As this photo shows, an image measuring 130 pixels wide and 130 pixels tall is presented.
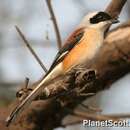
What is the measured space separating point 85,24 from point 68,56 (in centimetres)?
36

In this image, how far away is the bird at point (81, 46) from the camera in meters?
3.07

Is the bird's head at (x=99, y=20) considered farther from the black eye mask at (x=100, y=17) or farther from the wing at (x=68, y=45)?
the wing at (x=68, y=45)

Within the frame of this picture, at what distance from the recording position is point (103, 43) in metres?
3.13

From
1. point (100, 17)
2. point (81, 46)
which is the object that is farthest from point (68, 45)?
point (100, 17)

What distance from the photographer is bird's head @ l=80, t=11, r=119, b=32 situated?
3.16 meters

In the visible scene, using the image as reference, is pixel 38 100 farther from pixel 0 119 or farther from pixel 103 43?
pixel 103 43

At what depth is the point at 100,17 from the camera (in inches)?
129

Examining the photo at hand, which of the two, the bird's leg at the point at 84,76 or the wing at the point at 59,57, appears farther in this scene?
the wing at the point at 59,57

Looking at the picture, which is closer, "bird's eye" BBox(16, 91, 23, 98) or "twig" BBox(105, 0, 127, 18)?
"bird's eye" BBox(16, 91, 23, 98)

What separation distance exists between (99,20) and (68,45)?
11.2 inches

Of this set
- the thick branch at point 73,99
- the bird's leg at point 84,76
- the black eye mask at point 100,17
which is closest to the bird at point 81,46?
the black eye mask at point 100,17

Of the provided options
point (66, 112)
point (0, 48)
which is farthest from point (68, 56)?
point (0, 48)

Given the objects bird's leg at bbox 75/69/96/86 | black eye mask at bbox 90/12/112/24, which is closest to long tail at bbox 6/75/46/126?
bird's leg at bbox 75/69/96/86

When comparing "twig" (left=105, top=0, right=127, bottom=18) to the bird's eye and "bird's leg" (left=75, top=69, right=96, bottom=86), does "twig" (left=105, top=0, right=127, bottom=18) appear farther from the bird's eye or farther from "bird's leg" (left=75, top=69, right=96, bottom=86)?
the bird's eye
